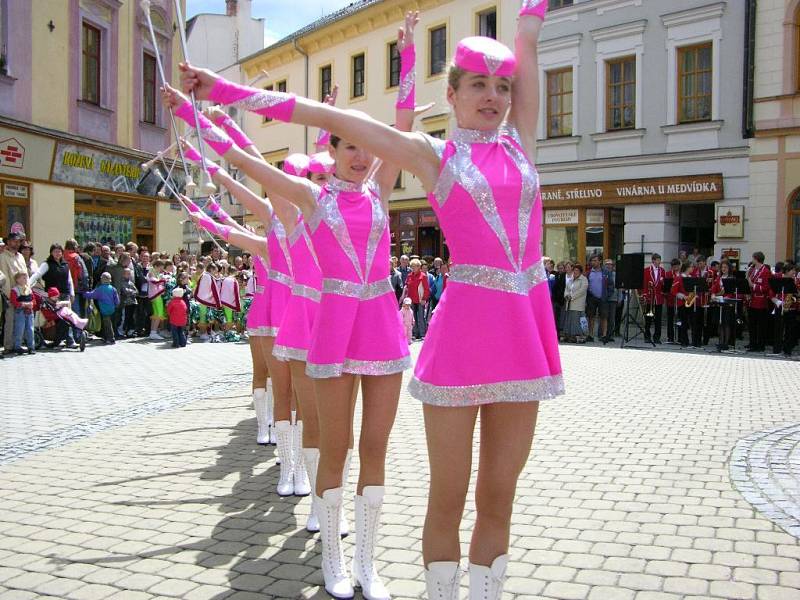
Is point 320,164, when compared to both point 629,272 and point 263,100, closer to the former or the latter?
A: point 263,100

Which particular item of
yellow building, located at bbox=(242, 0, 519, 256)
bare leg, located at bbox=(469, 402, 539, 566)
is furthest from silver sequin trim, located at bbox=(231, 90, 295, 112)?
yellow building, located at bbox=(242, 0, 519, 256)

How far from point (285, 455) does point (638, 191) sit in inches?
717

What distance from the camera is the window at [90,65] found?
770 inches

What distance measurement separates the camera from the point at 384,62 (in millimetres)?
30109

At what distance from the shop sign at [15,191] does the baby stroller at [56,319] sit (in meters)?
3.59

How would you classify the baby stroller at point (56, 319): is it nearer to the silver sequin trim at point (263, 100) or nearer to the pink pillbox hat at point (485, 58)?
the silver sequin trim at point (263, 100)

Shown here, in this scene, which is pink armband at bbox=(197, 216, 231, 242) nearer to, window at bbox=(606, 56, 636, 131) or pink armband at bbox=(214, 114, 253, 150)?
pink armband at bbox=(214, 114, 253, 150)

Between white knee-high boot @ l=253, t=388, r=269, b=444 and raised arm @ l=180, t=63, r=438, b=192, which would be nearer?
raised arm @ l=180, t=63, r=438, b=192

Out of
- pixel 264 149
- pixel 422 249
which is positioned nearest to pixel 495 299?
pixel 422 249

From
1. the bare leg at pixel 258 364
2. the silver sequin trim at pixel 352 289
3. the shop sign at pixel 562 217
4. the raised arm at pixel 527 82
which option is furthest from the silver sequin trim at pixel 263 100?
the shop sign at pixel 562 217

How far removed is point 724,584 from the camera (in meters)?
3.65

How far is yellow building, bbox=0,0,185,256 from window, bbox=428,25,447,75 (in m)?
9.51

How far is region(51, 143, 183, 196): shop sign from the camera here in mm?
18609

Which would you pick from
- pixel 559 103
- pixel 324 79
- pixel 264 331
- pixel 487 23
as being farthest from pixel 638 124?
pixel 264 331
